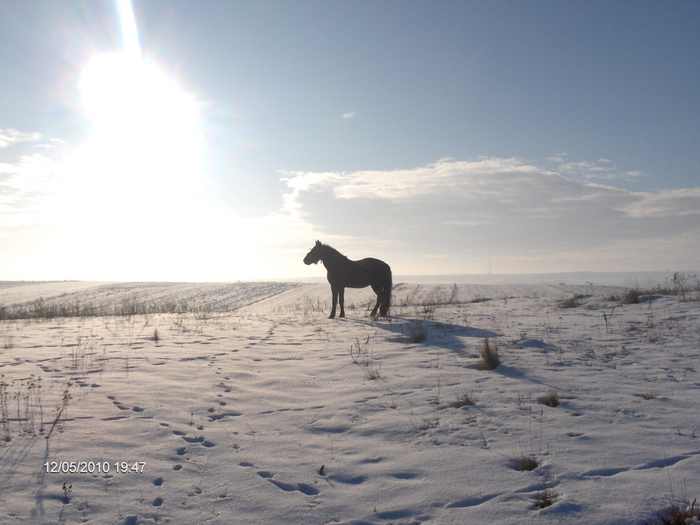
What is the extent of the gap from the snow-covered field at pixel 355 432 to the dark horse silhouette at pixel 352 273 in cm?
600

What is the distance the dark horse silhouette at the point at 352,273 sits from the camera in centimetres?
1509

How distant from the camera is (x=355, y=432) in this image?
4.80m

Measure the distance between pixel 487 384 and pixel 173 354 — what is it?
5369 mm

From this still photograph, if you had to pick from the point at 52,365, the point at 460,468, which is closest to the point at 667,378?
the point at 460,468

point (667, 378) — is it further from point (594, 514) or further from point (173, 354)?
point (173, 354)

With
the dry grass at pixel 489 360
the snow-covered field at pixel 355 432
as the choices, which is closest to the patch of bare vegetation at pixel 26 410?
the snow-covered field at pixel 355 432

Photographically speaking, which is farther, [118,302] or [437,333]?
[118,302]

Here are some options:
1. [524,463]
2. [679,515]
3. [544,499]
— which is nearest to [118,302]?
[524,463]

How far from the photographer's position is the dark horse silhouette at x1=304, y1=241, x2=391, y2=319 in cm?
1509

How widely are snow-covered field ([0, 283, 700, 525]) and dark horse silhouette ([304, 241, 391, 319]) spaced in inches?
236

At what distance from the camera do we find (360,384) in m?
6.42

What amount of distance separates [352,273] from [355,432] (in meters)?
10.8
